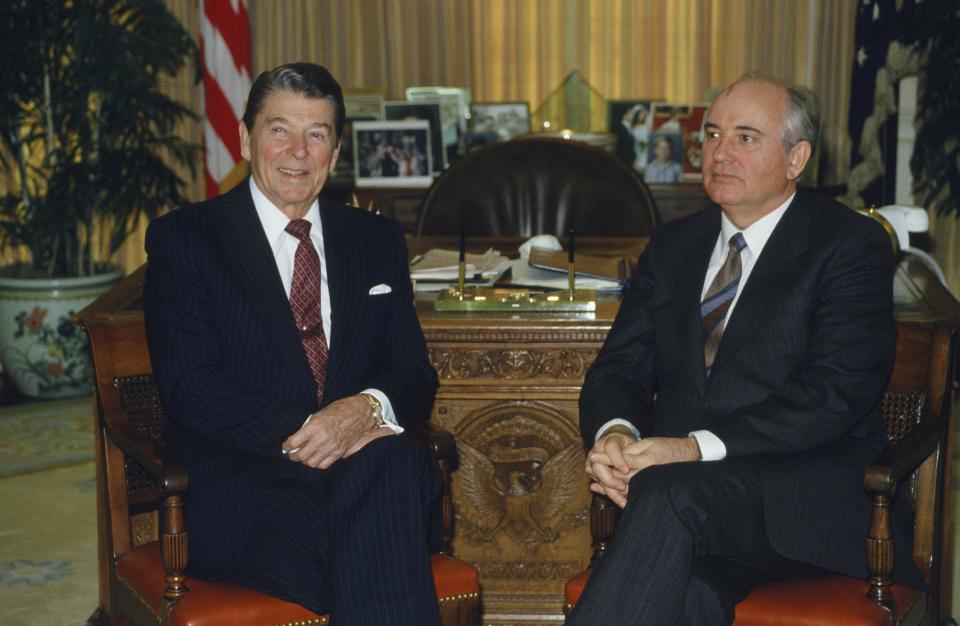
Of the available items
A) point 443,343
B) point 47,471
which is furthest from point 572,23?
point 443,343

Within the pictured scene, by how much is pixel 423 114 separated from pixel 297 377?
11.3ft

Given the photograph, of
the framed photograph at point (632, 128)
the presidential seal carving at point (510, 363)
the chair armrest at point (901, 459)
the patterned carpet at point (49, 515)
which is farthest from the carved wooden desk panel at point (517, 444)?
the framed photograph at point (632, 128)

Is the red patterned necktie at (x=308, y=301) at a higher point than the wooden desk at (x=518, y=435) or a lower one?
higher

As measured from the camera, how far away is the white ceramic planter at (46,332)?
5395mm

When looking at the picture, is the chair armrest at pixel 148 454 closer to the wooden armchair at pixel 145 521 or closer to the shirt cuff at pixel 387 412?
the wooden armchair at pixel 145 521

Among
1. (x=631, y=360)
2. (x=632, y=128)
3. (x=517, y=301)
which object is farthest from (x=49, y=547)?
(x=632, y=128)

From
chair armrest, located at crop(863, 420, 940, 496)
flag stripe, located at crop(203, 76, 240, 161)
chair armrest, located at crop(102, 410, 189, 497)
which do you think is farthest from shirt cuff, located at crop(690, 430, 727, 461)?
flag stripe, located at crop(203, 76, 240, 161)

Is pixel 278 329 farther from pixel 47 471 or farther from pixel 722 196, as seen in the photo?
pixel 47 471

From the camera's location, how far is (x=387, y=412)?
101 inches

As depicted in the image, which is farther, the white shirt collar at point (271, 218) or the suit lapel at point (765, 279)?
the white shirt collar at point (271, 218)

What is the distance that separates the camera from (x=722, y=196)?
100 inches

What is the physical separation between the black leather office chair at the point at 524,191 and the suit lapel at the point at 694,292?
1.60m

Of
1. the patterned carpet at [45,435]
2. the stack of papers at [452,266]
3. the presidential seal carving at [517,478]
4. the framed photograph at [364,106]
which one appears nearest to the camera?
the presidential seal carving at [517,478]

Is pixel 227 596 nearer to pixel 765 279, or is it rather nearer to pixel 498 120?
pixel 765 279
